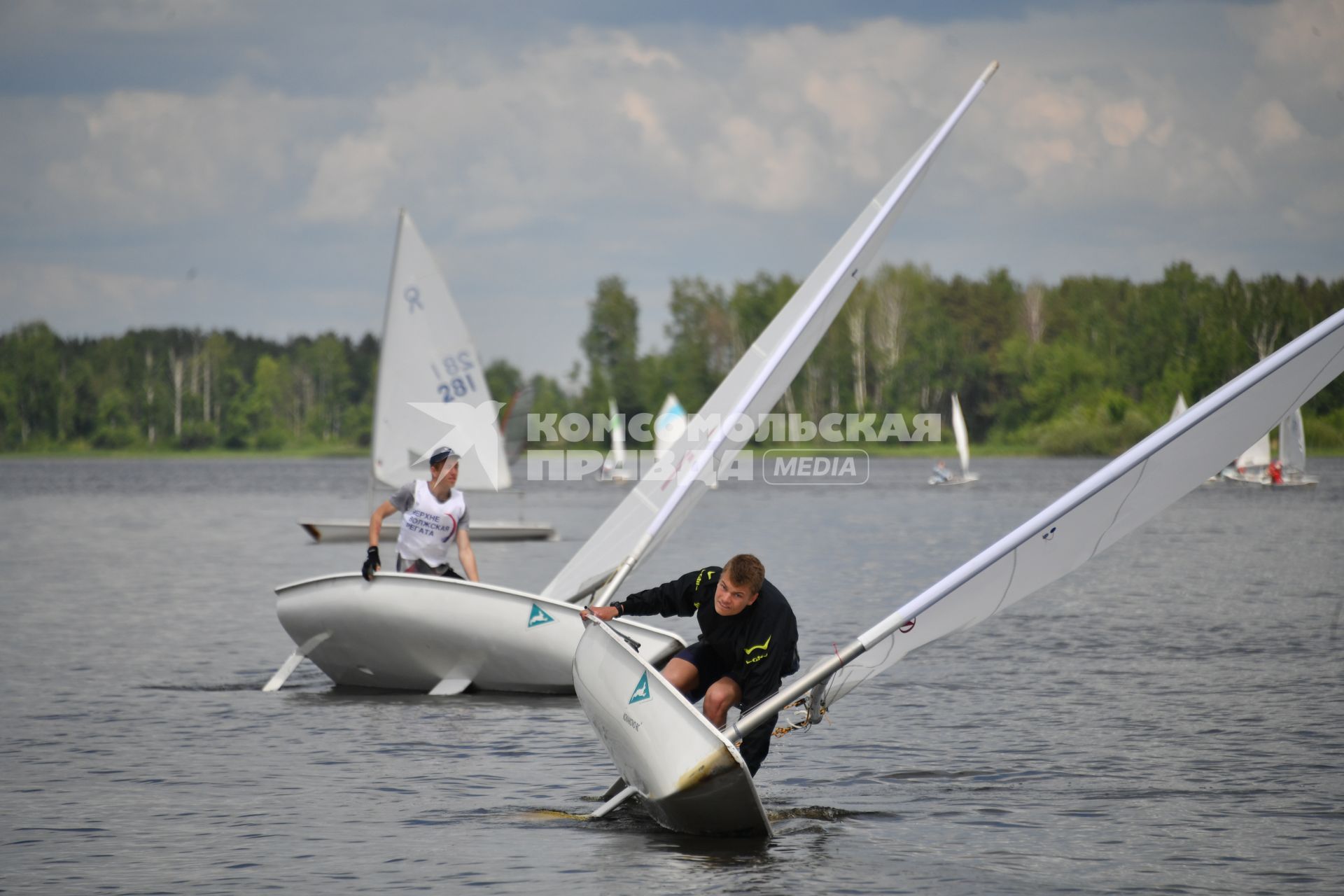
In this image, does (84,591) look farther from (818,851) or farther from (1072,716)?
(818,851)

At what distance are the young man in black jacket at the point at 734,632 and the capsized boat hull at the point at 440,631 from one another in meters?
3.05

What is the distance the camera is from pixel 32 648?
17.9m

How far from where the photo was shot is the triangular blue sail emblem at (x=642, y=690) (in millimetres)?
8117

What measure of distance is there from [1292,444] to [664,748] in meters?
54.2

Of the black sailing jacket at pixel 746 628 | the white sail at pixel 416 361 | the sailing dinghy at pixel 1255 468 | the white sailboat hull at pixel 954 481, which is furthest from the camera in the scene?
the white sailboat hull at pixel 954 481

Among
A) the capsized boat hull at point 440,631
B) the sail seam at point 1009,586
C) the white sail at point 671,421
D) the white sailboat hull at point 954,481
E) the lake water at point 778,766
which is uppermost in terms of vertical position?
the white sail at point 671,421

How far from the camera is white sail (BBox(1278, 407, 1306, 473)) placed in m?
56.1

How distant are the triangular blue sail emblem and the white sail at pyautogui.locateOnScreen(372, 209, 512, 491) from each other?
749 inches

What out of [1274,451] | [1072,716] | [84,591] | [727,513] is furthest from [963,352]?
[1072,716]

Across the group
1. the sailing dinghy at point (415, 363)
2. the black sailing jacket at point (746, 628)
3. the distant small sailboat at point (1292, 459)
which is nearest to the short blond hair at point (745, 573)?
the black sailing jacket at point (746, 628)

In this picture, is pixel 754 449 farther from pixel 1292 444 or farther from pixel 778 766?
pixel 778 766

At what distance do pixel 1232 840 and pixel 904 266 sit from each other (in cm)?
10333

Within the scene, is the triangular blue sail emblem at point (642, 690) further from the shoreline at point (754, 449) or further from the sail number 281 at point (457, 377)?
the shoreline at point (754, 449)

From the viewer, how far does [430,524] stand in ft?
41.3
